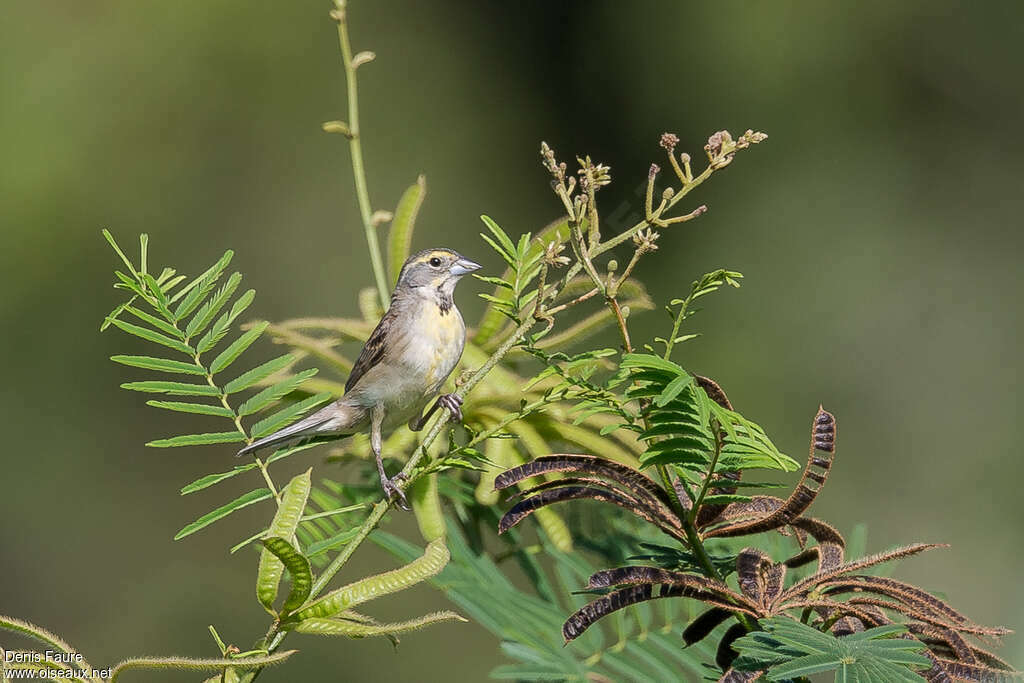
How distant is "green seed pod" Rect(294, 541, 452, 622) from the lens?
0.79m

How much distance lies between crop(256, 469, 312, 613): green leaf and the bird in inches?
21.9

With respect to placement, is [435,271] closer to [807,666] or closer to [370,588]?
[370,588]

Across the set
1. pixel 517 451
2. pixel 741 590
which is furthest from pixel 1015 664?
pixel 517 451

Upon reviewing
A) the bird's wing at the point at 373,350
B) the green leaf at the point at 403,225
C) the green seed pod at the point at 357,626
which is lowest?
the green seed pod at the point at 357,626

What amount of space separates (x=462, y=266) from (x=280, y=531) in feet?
3.19

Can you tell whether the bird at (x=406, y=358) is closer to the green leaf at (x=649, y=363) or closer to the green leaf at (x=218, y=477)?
the green leaf at (x=218, y=477)

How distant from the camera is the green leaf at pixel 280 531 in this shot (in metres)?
0.79

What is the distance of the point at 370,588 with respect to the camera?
31.3 inches

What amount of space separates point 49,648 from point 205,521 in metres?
0.14

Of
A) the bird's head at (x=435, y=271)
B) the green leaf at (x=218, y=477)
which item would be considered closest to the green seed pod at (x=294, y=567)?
the green leaf at (x=218, y=477)

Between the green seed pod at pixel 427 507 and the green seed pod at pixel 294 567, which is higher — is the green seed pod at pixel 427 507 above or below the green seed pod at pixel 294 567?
above

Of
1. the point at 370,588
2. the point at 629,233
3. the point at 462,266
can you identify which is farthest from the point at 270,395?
the point at 462,266

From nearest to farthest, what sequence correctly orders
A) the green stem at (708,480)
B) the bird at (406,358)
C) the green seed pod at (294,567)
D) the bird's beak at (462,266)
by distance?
1. the green seed pod at (294,567)
2. the green stem at (708,480)
3. the bird at (406,358)
4. the bird's beak at (462,266)

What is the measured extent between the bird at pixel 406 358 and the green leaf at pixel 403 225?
0.02 metres
